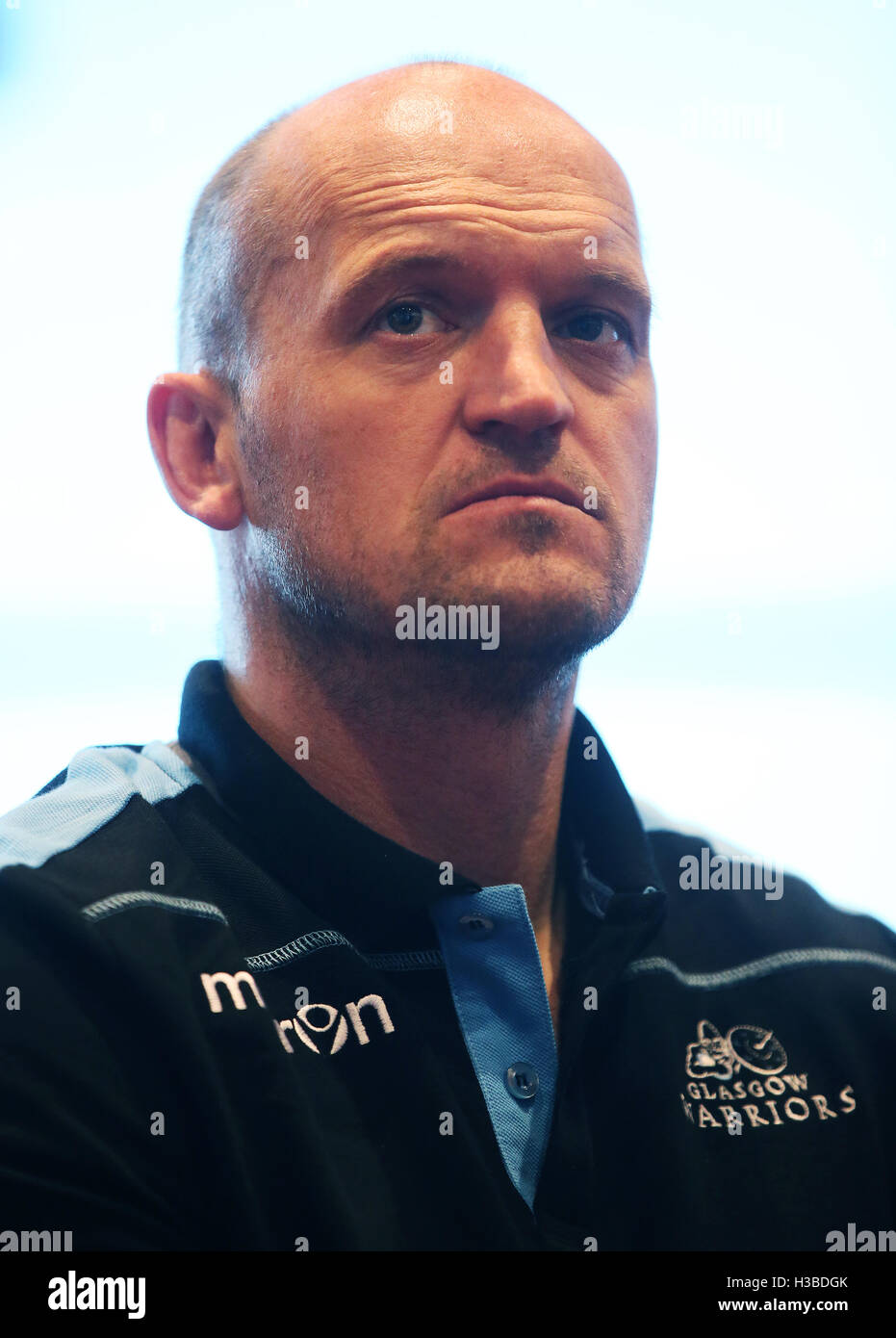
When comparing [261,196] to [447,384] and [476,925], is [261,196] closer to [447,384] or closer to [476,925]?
[447,384]

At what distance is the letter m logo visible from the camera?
1.03 metres

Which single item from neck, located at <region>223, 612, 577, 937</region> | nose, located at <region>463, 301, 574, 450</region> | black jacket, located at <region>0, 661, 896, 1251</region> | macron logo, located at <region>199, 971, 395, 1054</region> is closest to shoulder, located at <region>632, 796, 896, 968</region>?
black jacket, located at <region>0, 661, 896, 1251</region>

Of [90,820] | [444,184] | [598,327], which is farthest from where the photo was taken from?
[598,327]

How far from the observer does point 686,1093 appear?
1.19 metres

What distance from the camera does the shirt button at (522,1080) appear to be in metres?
1.10

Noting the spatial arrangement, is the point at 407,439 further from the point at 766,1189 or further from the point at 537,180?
the point at 766,1189

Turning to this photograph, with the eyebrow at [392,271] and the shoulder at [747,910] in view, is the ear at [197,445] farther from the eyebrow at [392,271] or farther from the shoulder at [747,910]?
the shoulder at [747,910]

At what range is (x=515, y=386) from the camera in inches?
46.6

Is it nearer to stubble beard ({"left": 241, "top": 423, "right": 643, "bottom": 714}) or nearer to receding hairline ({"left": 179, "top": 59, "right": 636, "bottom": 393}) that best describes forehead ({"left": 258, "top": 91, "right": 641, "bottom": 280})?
receding hairline ({"left": 179, "top": 59, "right": 636, "bottom": 393})

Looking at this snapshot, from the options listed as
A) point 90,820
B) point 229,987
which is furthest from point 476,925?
point 90,820

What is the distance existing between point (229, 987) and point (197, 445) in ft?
2.21

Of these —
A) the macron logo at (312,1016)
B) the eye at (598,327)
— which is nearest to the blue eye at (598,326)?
the eye at (598,327)

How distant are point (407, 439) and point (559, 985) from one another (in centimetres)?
60
